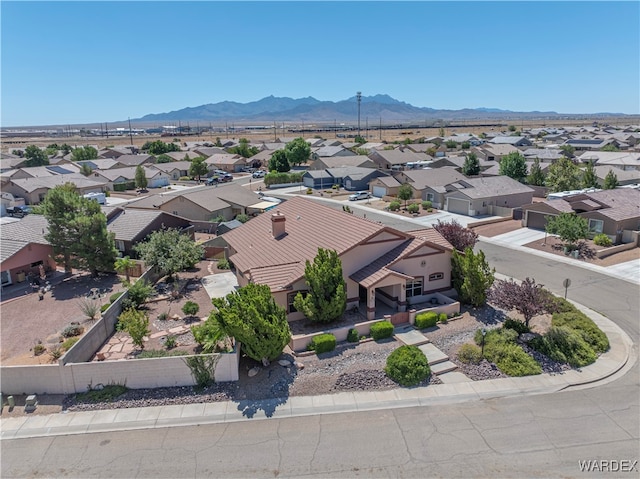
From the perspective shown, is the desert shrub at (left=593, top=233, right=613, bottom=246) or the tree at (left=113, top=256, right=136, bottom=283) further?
the desert shrub at (left=593, top=233, right=613, bottom=246)

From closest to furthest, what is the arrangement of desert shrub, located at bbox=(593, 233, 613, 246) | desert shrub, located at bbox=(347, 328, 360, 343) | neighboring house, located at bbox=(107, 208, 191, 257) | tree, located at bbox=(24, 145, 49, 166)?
desert shrub, located at bbox=(347, 328, 360, 343) < neighboring house, located at bbox=(107, 208, 191, 257) < desert shrub, located at bbox=(593, 233, 613, 246) < tree, located at bbox=(24, 145, 49, 166)

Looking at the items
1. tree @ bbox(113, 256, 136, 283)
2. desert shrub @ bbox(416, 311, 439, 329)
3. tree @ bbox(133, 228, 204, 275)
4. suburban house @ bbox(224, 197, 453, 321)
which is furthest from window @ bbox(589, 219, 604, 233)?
tree @ bbox(113, 256, 136, 283)

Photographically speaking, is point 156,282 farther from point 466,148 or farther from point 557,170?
point 466,148

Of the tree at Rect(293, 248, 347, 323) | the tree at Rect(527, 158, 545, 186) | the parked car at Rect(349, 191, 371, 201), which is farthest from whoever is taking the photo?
the parked car at Rect(349, 191, 371, 201)

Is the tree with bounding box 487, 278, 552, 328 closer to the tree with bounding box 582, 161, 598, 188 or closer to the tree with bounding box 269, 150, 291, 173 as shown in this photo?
the tree with bounding box 582, 161, 598, 188

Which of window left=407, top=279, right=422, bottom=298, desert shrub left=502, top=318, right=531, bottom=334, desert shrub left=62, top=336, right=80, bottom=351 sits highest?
window left=407, top=279, right=422, bottom=298

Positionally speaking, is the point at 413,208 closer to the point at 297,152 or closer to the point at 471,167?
the point at 471,167

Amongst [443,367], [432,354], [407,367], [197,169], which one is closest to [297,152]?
[197,169]
